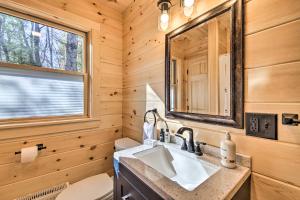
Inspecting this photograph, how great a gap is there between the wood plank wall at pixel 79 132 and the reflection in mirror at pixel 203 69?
0.94 metres

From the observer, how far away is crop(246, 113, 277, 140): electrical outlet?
0.72 metres

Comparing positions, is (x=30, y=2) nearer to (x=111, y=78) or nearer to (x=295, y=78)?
(x=111, y=78)

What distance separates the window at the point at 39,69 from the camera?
4.35 feet

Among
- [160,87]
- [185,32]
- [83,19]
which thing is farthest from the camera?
[83,19]

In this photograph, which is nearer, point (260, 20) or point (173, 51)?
point (260, 20)

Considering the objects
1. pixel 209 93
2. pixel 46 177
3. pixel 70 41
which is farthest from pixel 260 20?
pixel 46 177

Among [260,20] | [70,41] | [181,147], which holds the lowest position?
[181,147]

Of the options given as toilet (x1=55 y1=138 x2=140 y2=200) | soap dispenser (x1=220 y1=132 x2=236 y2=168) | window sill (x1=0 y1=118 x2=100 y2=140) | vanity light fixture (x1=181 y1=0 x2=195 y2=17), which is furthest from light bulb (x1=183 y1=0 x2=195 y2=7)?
A: toilet (x1=55 y1=138 x2=140 y2=200)

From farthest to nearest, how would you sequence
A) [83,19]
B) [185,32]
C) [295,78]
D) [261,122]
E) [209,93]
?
1. [83,19]
2. [185,32]
3. [209,93]
4. [261,122]
5. [295,78]

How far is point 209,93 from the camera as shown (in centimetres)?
103

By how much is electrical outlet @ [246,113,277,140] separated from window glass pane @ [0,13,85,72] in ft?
5.63

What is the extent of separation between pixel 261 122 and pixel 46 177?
1.85 meters

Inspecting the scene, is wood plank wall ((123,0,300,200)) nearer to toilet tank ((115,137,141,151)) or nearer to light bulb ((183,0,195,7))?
light bulb ((183,0,195,7))

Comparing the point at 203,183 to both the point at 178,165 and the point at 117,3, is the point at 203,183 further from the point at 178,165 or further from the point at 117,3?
the point at 117,3
